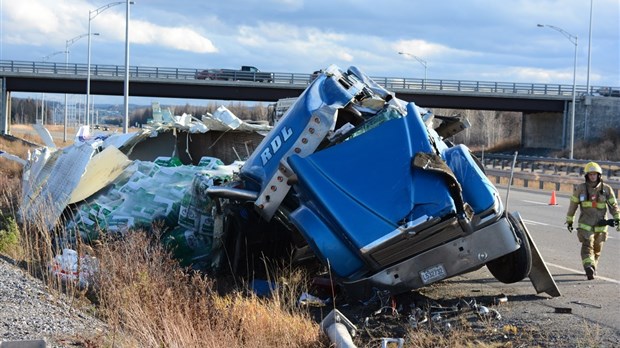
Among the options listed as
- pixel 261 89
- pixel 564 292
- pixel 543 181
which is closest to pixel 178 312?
pixel 564 292

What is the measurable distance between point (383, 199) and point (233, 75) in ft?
175

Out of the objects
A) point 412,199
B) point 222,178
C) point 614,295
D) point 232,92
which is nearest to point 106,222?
point 222,178

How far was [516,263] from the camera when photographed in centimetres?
806

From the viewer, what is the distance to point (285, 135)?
8062 mm

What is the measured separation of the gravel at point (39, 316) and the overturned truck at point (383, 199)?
1855 mm

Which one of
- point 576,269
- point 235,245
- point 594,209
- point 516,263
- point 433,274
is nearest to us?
point 433,274

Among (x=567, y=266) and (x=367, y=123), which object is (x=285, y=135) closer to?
(x=367, y=123)

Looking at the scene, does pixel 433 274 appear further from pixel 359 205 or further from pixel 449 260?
pixel 359 205

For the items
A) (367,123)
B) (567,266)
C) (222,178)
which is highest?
(367,123)

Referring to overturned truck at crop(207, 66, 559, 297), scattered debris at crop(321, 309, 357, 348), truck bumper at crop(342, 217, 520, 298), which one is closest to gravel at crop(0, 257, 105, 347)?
scattered debris at crop(321, 309, 357, 348)

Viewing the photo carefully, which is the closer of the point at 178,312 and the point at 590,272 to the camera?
the point at 178,312

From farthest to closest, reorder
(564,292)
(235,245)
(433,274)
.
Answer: (235,245) → (564,292) → (433,274)

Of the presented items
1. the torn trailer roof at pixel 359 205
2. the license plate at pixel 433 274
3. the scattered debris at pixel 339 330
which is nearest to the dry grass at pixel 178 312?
the scattered debris at pixel 339 330

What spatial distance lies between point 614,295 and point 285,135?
3.61 meters
